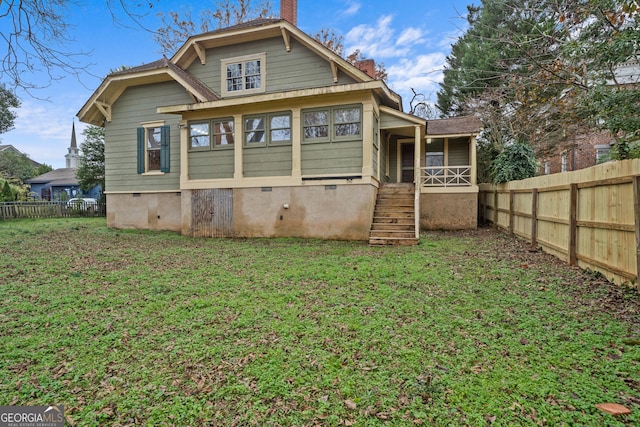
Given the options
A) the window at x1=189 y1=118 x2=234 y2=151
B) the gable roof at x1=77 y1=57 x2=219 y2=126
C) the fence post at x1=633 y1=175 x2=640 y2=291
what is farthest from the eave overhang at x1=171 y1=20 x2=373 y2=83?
the fence post at x1=633 y1=175 x2=640 y2=291

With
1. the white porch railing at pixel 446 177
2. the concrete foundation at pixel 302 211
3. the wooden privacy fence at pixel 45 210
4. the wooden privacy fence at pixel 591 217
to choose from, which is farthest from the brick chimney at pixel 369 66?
the wooden privacy fence at pixel 45 210

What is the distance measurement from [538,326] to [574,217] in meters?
3.10

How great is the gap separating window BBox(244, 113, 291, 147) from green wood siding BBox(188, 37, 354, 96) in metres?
1.65

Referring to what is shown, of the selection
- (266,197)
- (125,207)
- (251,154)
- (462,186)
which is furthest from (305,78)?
(125,207)

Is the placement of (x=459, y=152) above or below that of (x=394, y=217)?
above

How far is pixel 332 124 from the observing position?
32.6 ft

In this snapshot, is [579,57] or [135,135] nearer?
[579,57]

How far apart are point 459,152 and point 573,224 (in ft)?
30.0

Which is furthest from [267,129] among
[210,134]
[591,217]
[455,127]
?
[591,217]

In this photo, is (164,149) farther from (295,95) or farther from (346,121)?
(346,121)

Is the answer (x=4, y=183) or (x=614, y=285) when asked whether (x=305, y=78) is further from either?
(x=4, y=183)

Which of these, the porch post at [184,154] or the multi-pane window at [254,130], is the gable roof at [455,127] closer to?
the multi-pane window at [254,130]

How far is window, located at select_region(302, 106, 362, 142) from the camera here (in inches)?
385

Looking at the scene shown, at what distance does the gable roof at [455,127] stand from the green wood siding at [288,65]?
14.4 feet
